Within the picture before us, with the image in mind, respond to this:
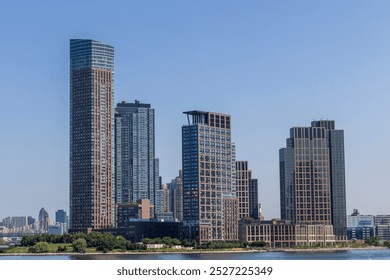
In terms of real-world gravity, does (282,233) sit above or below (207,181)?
below

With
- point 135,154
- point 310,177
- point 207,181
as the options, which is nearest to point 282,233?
point 207,181

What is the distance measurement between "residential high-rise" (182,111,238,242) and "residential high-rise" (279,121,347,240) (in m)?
11.4

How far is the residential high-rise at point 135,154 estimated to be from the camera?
9994cm

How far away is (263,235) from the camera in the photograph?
76.1m

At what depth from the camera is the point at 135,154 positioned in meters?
100

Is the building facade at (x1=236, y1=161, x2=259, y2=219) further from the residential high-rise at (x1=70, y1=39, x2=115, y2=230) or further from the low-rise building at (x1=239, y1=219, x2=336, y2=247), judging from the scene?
the residential high-rise at (x1=70, y1=39, x2=115, y2=230)

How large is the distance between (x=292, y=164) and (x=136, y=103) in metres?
23.8

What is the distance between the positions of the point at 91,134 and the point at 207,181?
17.3m

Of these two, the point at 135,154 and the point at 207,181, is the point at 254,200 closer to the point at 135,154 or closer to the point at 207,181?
the point at 207,181

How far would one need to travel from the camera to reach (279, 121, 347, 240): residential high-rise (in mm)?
88938

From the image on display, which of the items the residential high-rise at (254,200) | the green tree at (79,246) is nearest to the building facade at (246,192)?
the residential high-rise at (254,200)
